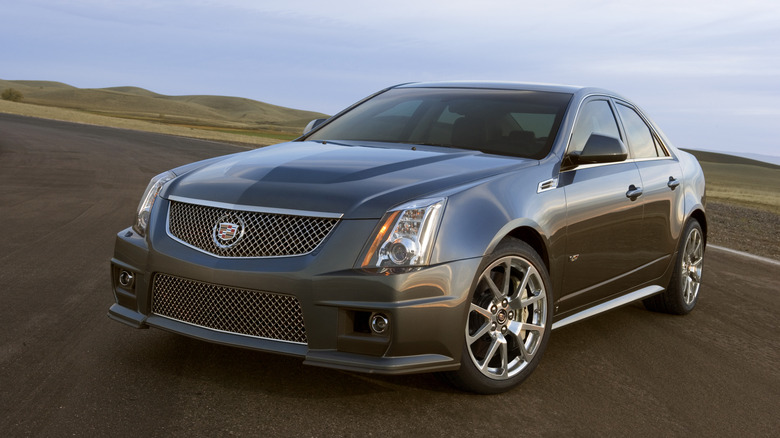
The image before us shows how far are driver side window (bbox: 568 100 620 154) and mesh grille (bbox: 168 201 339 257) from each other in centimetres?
189

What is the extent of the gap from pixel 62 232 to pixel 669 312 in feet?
18.8

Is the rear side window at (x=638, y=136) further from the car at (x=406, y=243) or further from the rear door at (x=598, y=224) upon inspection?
the car at (x=406, y=243)

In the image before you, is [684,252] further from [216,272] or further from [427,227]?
[216,272]

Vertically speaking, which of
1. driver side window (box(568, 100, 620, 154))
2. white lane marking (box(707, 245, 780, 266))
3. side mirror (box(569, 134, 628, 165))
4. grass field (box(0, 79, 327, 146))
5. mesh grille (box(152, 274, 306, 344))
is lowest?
grass field (box(0, 79, 327, 146))

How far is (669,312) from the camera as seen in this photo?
21.1 ft

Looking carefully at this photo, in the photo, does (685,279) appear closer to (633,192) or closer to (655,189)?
(655,189)

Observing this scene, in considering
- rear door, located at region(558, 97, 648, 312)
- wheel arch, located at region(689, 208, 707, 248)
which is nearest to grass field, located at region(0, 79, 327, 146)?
wheel arch, located at region(689, 208, 707, 248)

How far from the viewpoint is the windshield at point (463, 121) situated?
507 centimetres

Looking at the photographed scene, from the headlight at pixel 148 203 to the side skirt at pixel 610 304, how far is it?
2.25m

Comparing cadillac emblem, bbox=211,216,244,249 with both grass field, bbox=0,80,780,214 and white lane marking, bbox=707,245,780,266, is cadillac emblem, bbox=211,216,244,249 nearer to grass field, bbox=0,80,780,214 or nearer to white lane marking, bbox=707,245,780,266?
white lane marking, bbox=707,245,780,266

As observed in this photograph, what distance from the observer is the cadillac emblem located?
152 inches

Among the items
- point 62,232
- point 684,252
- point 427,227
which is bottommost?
point 62,232

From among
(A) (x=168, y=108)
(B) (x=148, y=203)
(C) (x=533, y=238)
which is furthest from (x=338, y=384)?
(A) (x=168, y=108)

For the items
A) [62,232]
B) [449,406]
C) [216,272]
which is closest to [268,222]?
[216,272]
